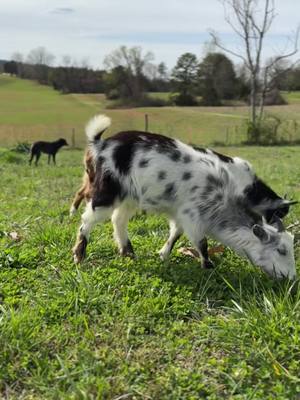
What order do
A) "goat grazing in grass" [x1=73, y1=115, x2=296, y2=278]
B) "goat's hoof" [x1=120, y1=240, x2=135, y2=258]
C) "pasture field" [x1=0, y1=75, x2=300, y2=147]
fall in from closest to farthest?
"goat grazing in grass" [x1=73, y1=115, x2=296, y2=278] < "goat's hoof" [x1=120, y1=240, x2=135, y2=258] < "pasture field" [x1=0, y1=75, x2=300, y2=147]

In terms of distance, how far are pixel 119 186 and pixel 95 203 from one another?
11.9 inches

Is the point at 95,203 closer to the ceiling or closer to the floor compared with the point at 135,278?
closer to the ceiling

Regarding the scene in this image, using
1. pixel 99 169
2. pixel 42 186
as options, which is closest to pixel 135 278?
pixel 99 169

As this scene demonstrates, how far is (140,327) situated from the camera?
381cm

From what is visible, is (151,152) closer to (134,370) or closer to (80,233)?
(80,233)

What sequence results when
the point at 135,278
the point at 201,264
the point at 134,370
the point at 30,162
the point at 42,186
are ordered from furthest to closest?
the point at 30,162 < the point at 42,186 < the point at 201,264 < the point at 135,278 < the point at 134,370

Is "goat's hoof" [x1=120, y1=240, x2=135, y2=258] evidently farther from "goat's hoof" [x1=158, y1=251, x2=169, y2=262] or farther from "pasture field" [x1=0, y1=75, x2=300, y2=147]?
"pasture field" [x1=0, y1=75, x2=300, y2=147]

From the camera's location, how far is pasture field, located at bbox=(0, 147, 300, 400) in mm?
3166

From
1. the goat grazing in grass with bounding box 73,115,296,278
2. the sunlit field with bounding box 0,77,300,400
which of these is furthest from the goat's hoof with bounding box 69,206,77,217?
the goat grazing in grass with bounding box 73,115,296,278

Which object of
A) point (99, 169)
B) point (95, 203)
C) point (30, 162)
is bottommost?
point (30, 162)

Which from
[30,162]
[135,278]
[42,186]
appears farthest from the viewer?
[30,162]

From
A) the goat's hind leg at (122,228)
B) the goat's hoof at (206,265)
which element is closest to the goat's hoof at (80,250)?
the goat's hind leg at (122,228)

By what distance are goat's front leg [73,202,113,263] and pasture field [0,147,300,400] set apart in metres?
0.11

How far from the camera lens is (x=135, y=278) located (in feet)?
14.9
